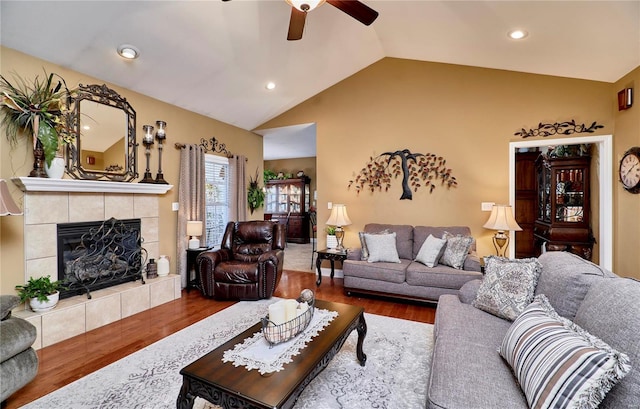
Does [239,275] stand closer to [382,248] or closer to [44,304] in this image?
[44,304]

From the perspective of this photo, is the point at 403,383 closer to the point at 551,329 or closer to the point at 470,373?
the point at 470,373

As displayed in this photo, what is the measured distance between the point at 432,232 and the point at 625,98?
2.58 meters

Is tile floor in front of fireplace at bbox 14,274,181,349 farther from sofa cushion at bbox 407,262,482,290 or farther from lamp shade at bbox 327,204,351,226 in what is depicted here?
sofa cushion at bbox 407,262,482,290

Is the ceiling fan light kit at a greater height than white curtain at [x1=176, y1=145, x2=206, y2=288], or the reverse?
the ceiling fan light kit

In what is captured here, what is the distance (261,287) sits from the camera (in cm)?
364

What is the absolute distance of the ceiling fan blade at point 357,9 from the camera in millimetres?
2127

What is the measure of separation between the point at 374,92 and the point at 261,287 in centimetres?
362

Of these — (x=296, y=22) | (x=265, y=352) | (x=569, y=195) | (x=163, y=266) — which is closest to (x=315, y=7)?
(x=296, y=22)

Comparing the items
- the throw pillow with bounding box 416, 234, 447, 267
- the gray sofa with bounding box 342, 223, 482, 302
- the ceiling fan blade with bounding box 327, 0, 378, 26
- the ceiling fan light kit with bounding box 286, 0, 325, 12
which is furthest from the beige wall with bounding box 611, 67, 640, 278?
the ceiling fan light kit with bounding box 286, 0, 325, 12

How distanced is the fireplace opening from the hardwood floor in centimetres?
54

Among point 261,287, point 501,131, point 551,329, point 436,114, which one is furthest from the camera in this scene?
point 436,114

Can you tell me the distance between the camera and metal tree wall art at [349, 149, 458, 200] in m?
4.37

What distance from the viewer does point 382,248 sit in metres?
3.92

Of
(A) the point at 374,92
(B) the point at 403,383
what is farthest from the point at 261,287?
(A) the point at 374,92
